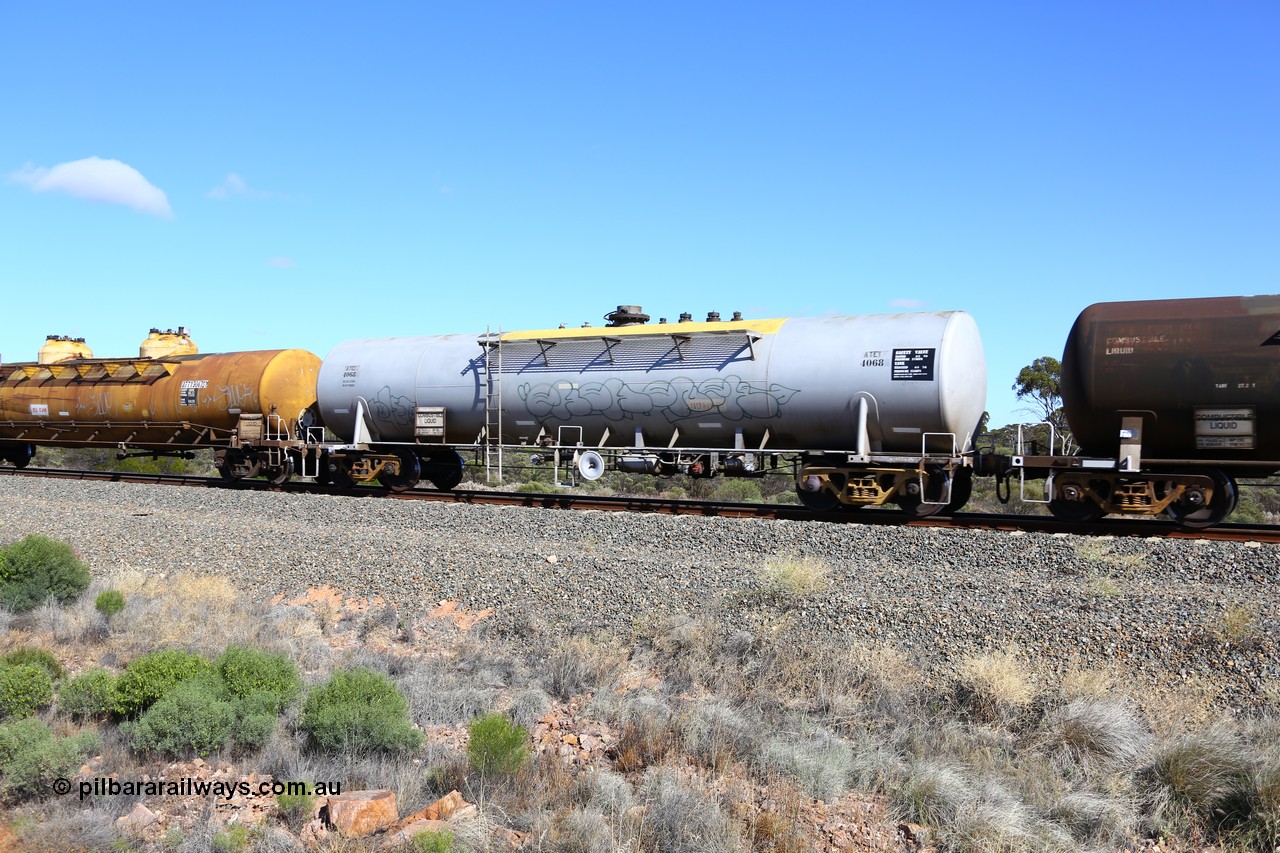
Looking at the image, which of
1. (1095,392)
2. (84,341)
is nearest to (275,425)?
(84,341)

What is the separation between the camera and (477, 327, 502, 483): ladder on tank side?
19828 millimetres

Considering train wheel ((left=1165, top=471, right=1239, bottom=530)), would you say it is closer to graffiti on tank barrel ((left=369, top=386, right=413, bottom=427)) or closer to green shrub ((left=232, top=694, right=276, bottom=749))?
green shrub ((left=232, top=694, right=276, bottom=749))

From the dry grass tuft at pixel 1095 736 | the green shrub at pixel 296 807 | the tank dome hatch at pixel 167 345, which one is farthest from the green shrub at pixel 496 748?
the tank dome hatch at pixel 167 345

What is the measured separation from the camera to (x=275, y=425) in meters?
23.7

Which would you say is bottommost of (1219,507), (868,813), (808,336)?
(868,813)

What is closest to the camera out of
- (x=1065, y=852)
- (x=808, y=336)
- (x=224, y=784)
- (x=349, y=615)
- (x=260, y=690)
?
(x=1065, y=852)

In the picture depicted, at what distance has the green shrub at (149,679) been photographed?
8148 millimetres

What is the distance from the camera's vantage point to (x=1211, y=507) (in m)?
14.1

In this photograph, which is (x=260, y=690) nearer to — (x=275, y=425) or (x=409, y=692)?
(x=409, y=692)

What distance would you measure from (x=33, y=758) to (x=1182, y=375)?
14285mm

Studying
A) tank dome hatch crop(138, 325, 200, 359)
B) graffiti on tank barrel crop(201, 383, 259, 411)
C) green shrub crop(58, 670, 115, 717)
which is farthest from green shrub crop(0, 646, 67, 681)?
tank dome hatch crop(138, 325, 200, 359)

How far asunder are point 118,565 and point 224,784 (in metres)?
8.78

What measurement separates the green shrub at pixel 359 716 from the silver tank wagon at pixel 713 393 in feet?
33.0

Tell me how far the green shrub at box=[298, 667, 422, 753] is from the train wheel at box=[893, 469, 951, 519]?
1032 cm
